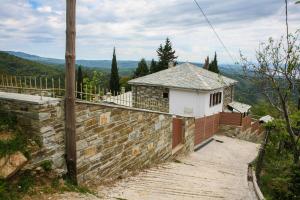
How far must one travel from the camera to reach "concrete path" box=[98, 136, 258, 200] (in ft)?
21.8

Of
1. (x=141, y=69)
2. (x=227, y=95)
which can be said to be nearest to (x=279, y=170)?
(x=227, y=95)

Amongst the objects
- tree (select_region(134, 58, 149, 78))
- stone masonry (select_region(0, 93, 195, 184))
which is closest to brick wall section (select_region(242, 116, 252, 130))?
A: stone masonry (select_region(0, 93, 195, 184))

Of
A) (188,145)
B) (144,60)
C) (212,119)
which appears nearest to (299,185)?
(188,145)

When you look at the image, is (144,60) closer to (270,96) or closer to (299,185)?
(270,96)

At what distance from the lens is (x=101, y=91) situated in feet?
24.1

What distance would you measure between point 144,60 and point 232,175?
38.8m

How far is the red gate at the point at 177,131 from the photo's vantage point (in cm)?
1152

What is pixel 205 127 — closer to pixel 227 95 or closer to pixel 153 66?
pixel 227 95

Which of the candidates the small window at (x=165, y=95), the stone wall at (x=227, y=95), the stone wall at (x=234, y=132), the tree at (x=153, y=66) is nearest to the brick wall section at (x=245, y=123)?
the stone wall at (x=234, y=132)

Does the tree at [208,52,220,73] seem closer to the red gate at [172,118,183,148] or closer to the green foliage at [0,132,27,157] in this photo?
the red gate at [172,118,183,148]

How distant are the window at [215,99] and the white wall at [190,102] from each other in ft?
1.85

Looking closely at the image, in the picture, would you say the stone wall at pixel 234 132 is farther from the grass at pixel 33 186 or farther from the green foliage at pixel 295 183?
the grass at pixel 33 186

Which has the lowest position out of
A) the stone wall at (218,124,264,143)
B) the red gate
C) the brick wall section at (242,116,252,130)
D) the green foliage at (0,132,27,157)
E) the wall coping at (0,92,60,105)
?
the stone wall at (218,124,264,143)

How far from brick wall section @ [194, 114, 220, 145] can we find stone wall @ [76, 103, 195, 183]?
5534 mm
